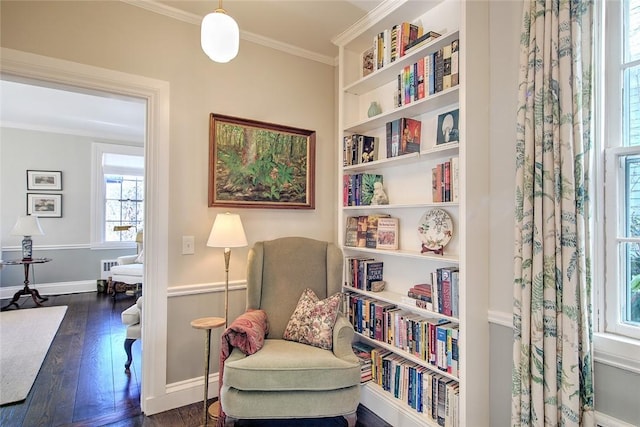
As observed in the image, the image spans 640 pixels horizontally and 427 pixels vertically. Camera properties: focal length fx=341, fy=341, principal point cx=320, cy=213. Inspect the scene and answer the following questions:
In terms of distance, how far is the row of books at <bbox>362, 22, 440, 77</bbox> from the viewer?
2035 mm

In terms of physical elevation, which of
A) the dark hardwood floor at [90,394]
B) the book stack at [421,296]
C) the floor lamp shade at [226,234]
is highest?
the floor lamp shade at [226,234]

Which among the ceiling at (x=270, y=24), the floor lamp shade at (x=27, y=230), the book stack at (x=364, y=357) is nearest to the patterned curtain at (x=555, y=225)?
the book stack at (x=364, y=357)

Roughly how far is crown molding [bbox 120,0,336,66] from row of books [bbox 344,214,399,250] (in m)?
1.44

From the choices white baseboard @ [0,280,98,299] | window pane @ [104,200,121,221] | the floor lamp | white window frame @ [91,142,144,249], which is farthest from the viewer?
window pane @ [104,200,121,221]

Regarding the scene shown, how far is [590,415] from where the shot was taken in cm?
134

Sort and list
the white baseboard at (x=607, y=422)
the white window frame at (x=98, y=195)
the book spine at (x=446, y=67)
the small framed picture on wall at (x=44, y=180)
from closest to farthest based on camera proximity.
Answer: the white baseboard at (x=607, y=422)
the book spine at (x=446, y=67)
the small framed picture on wall at (x=44, y=180)
the white window frame at (x=98, y=195)

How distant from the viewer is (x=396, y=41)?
215 centimetres

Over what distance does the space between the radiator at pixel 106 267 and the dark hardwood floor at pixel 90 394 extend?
2.08 m

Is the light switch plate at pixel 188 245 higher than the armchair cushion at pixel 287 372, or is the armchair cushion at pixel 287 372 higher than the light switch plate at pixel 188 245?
the light switch plate at pixel 188 245

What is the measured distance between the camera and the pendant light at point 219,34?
4.67 feet

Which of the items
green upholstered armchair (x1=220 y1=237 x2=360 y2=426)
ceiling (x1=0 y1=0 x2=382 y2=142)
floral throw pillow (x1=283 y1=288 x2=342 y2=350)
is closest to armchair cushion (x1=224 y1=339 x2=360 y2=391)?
green upholstered armchair (x1=220 y1=237 x2=360 y2=426)

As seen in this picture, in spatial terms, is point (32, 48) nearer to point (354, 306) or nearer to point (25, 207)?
point (354, 306)

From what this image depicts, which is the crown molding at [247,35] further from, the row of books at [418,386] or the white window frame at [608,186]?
the row of books at [418,386]

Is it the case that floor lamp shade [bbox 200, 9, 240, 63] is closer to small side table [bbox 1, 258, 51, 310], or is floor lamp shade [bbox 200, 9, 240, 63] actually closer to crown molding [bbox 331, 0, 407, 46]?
crown molding [bbox 331, 0, 407, 46]
